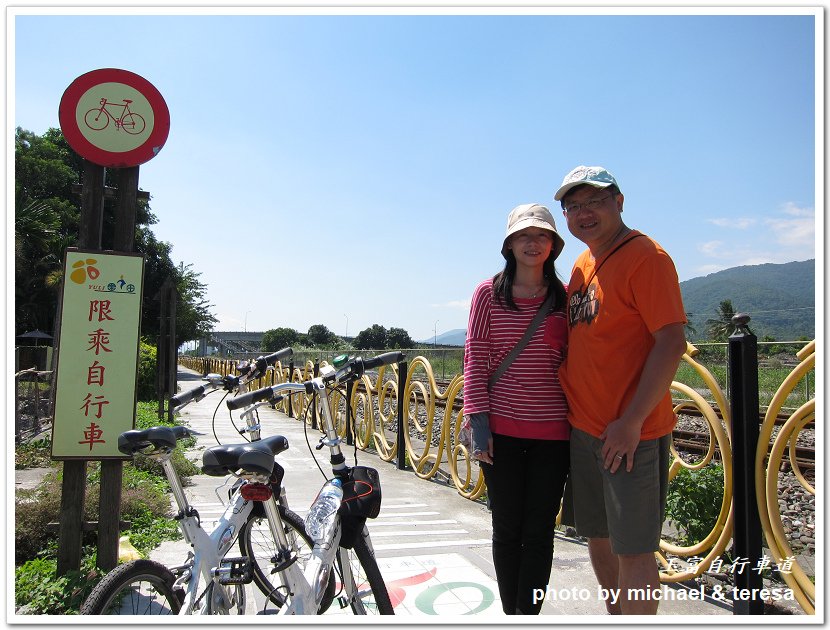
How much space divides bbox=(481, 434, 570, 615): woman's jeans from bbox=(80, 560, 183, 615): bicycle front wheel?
1314mm

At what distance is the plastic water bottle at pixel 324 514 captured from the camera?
2400 mm

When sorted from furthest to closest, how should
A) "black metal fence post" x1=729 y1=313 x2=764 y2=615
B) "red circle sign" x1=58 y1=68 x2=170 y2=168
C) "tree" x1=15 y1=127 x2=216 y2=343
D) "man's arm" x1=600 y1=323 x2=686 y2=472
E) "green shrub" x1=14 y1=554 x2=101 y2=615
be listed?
1. "tree" x1=15 y1=127 x2=216 y2=343
2. "red circle sign" x1=58 y1=68 x2=170 y2=168
3. "green shrub" x1=14 y1=554 x2=101 y2=615
4. "black metal fence post" x1=729 y1=313 x2=764 y2=615
5. "man's arm" x1=600 y1=323 x2=686 y2=472

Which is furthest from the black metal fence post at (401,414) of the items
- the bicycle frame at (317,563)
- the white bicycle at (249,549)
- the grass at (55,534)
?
the bicycle frame at (317,563)

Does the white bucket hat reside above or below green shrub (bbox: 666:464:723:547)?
above

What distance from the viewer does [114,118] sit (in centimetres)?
356

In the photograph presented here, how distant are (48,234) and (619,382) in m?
20.2

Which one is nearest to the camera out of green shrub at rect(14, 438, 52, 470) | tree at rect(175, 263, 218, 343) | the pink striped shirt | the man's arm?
the man's arm

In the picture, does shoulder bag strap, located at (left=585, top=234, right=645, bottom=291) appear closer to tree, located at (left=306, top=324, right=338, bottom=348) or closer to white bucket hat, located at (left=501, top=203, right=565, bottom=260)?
white bucket hat, located at (left=501, top=203, right=565, bottom=260)

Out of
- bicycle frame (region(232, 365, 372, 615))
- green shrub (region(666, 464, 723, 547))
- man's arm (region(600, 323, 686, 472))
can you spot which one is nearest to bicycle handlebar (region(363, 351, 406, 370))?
bicycle frame (region(232, 365, 372, 615))

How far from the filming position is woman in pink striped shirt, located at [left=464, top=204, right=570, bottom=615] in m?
2.46

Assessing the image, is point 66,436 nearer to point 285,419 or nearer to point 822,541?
point 822,541

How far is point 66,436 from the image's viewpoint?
10.9 ft

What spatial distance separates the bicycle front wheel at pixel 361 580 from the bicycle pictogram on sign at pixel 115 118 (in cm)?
267

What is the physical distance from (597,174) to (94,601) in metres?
2.43
